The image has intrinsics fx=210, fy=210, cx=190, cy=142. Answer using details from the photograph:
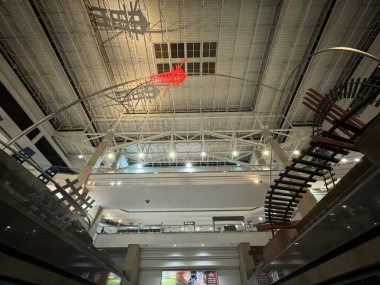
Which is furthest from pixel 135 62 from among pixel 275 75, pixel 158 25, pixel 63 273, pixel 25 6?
pixel 63 273

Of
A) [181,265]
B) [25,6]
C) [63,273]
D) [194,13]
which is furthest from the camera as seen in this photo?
[181,265]

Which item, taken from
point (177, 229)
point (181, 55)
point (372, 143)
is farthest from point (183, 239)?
point (372, 143)

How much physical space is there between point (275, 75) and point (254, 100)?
347cm

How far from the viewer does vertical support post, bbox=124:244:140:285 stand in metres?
16.0

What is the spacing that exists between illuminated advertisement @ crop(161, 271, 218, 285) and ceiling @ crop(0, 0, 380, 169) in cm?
1244

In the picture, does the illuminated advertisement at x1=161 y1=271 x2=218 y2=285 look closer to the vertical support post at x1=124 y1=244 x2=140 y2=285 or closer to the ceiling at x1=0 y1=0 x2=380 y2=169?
the vertical support post at x1=124 y1=244 x2=140 y2=285

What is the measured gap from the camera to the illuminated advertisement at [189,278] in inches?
634

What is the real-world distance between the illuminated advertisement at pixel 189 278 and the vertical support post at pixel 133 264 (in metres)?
2.09

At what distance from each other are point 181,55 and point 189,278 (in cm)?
1798

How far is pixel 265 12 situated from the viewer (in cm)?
1529

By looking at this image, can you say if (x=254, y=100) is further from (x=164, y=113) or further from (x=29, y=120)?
(x=29, y=120)

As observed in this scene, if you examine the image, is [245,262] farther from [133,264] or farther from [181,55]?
[181,55]

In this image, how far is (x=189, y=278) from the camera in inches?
640

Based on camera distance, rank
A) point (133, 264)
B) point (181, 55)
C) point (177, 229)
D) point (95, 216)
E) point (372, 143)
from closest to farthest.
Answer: point (372, 143), point (133, 264), point (181, 55), point (95, 216), point (177, 229)
